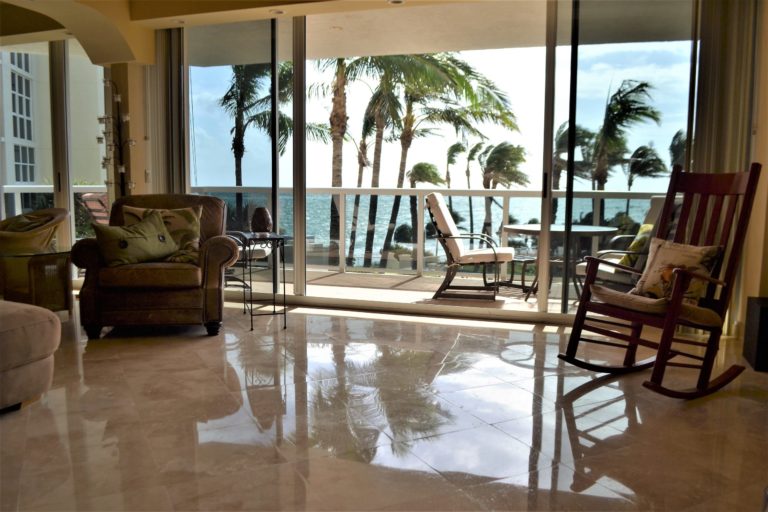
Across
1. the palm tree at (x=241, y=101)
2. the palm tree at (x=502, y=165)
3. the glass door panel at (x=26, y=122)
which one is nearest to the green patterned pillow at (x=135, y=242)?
the palm tree at (x=241, y=101)

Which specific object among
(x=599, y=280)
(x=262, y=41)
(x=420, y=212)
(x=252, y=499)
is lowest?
(x=252, y=499)

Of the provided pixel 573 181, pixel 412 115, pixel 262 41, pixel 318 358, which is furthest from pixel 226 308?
pixel 412 115

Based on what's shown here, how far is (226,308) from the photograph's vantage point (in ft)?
17.0

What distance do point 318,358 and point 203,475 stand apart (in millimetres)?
1511

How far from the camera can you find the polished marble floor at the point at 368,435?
197 centimetres

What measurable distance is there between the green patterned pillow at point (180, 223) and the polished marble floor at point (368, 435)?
2.53 feet

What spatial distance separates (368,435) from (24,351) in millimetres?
1453

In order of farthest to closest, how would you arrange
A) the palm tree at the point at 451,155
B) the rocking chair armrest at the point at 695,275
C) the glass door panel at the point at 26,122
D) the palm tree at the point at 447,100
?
the palm tree at the point at 451,155 < the palm tree at the point at 447,100 < the glass door panel at the point at 26,122 < the rocking chair armrest at the point at 695,275

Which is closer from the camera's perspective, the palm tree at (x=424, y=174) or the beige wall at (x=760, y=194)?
the beige wall at (x=760, y=194)

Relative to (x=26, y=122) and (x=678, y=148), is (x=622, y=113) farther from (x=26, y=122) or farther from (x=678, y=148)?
(x=26, y=122)

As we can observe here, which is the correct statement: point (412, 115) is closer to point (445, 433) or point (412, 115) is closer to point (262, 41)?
point (262, 41)

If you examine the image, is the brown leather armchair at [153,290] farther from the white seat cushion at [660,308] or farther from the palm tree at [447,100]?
the palm tree at [447,100]

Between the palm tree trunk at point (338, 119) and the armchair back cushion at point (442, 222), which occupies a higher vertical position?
the palm tree trunk at point (338, 119)

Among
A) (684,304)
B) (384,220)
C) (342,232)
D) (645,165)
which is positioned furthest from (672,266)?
(342,232)
